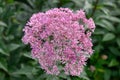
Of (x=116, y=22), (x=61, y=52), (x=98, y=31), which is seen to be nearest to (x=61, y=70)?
(x=61, y=52)

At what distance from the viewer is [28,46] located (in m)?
4.45

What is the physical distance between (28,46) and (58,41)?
5.48 feet

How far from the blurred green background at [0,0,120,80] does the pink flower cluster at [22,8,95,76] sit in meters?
0.63

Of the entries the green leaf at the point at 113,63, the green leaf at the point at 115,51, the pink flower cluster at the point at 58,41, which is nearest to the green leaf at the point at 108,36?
the green leaf at the point at 115,51

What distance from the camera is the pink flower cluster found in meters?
2.84

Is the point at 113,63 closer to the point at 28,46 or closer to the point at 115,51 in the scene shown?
the point at 115,51

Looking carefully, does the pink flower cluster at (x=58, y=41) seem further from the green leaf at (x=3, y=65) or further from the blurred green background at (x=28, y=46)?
the green leaf at (x=3, y=65)

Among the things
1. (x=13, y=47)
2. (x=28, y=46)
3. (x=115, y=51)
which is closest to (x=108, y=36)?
(x=115, y=51)

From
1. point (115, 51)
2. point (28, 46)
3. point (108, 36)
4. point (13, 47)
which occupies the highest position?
point (108, 36)

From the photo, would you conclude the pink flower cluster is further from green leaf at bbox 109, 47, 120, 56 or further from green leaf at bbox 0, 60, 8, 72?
green leaf at bbox 109, 47, 120, 56

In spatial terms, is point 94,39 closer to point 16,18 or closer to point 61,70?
point 16,18

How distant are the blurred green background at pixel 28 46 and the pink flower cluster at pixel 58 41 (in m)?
0.63

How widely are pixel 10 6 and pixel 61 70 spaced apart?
1700 mm

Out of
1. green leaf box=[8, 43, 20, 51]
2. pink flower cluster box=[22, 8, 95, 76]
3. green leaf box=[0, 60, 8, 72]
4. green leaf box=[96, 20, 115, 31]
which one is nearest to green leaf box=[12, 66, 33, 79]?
green leaf box=[0, 60, 8, 72]
